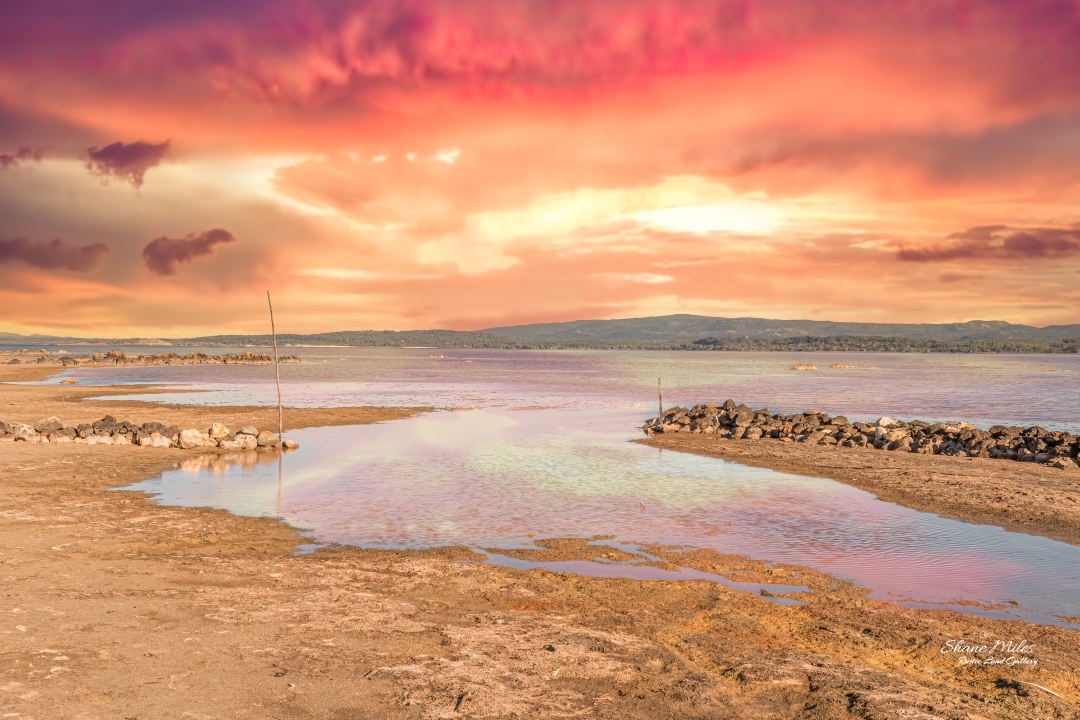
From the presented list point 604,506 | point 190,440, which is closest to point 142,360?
point 190,440

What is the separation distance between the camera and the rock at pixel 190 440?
103 feet

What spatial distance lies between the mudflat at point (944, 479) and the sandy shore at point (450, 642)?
29.8ft

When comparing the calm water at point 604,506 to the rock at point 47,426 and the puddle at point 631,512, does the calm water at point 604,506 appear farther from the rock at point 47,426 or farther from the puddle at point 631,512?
the rock at point 47,426

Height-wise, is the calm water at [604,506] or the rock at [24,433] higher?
the rock at [24,433]

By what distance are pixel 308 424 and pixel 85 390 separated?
1372 inches

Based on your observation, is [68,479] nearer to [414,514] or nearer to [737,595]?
[414,514]

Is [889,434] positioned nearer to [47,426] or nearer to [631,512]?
[631,512]

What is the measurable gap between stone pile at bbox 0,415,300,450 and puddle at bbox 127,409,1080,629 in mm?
2274

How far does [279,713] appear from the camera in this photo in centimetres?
807

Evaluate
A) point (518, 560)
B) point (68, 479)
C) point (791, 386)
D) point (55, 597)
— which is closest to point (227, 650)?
point (55, 597)

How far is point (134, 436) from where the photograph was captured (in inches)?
1243

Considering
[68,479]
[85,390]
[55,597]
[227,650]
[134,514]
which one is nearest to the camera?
[227,650]

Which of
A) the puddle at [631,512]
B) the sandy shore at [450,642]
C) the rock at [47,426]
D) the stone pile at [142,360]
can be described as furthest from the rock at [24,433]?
the stone pile at [142,360]

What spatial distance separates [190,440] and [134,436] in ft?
7.78
